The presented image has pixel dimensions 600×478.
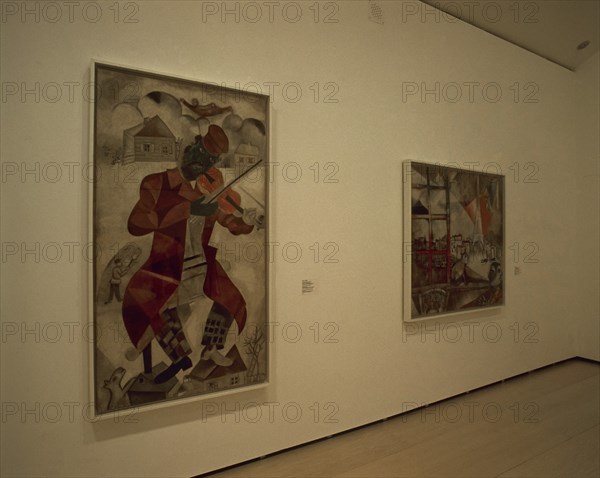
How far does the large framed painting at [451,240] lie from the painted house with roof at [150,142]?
238cm

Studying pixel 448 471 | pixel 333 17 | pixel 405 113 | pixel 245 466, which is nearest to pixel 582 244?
pixel 405 113

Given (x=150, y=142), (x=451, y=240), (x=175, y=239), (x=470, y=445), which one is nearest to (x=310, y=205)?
→ (x=175, y=239)

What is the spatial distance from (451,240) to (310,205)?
1934 millimetres

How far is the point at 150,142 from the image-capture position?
271cm

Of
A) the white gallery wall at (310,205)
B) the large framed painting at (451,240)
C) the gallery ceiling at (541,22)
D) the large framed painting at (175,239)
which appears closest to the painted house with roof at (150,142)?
the large framed painting at (175,239)

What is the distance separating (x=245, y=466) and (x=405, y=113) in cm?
364

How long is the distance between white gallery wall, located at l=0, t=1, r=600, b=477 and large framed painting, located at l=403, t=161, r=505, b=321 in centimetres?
16

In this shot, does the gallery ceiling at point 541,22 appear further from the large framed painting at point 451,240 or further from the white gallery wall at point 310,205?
the large framed painting at point 451,240

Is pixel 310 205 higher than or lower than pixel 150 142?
lower

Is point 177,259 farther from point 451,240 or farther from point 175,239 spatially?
point 451,240

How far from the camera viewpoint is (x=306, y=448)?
342cm

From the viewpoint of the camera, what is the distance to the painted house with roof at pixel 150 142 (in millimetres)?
2648

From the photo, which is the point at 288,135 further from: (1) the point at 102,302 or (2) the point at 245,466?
(2) the point at 245,466

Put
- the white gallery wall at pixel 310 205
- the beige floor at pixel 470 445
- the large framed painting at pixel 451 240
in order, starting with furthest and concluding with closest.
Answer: the large framed painting at pixel 451 240, the beige floor at pixel 470 445, the white gallery wall at pixel 310 205
